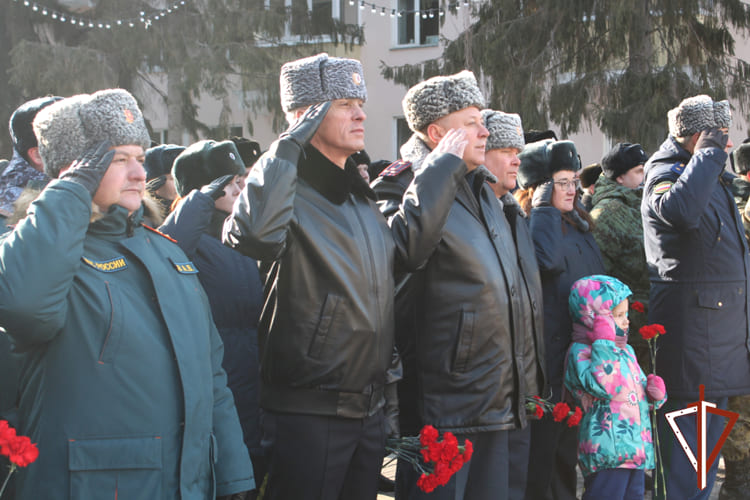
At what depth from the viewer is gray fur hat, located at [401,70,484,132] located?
367cm

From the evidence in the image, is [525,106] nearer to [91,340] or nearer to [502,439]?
[502,439]

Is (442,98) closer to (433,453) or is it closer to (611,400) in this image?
(433,453)

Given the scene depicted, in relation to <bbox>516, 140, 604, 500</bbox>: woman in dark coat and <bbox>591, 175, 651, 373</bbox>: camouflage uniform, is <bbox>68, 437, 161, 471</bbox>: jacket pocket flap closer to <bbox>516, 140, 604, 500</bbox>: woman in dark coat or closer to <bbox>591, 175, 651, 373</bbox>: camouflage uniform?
<bbox>516, 140, 604, 500</bbox>: woman in dark coat

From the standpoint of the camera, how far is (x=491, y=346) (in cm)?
337

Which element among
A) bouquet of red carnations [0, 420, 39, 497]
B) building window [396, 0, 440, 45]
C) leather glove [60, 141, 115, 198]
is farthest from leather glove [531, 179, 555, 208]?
building window [396, 0, 440, 45]

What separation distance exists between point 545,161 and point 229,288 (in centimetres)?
211

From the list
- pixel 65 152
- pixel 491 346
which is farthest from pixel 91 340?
pixel 491 346

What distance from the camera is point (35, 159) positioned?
3.07 m

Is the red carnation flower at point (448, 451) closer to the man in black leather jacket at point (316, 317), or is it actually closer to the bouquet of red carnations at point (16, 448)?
the man in black leather jacket at point (316, 317)

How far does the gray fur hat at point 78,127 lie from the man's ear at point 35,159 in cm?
61

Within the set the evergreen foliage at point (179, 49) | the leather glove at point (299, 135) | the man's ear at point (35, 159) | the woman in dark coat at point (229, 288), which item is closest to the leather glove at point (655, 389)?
the woman in dark coat at point (229, 288)

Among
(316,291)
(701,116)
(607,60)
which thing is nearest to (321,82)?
(316,291)

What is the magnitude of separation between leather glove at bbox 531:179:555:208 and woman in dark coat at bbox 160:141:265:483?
1777mm

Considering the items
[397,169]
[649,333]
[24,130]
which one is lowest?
[649,333]
